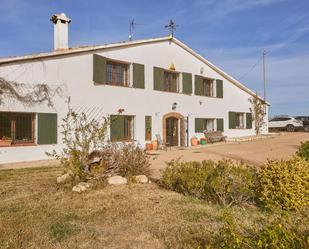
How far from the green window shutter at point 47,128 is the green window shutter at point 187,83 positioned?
9.19 m

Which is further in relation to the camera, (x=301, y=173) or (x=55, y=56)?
(x=55, y=56)

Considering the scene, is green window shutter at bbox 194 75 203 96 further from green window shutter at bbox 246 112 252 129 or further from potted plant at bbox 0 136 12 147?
potted plant at bbox 0 136 12 147

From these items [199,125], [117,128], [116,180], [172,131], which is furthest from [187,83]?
[116,180]

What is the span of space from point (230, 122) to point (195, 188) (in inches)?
712

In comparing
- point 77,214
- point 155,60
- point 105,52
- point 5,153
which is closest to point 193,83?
point 155,60

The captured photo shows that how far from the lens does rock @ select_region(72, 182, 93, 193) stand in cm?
710

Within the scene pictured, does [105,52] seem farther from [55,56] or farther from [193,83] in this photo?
[193,83]

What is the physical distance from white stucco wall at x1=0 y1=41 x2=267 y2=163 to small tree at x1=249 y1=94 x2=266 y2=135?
1266 mm

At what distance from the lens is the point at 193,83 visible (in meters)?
21.2

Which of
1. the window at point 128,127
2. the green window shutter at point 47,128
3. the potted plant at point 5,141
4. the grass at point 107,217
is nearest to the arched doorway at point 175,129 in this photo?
the window at point 128,127

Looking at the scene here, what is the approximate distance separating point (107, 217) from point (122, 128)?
1150cm

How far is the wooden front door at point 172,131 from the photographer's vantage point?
1975 cm

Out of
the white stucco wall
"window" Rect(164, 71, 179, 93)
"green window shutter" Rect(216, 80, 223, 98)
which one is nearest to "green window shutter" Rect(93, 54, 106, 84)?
the white stucco wall

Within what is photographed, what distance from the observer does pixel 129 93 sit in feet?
56.4
